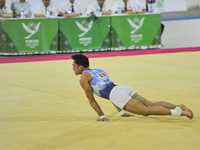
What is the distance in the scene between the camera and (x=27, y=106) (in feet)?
17.6

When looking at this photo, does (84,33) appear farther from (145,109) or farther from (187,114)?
(187,114)

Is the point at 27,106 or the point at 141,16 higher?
the point at 141,16

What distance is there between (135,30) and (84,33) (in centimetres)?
172

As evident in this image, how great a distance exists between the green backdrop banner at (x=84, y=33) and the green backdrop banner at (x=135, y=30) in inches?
11.3

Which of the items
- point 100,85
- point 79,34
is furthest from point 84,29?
point 100,85

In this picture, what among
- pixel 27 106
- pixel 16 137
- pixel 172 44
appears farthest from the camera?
pixel 172 44

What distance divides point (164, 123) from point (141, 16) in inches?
317

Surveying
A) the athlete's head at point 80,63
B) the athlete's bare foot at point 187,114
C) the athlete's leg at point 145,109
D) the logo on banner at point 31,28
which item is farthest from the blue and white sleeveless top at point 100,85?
the logo on banner at point 31,28

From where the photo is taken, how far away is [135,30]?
11984mm

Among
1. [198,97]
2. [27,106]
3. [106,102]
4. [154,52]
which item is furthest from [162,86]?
[154,52]

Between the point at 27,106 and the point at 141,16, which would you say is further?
the point at 141,16

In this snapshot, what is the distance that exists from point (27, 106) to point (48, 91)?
3.33 feet

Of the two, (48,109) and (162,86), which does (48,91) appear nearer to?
(48,109)

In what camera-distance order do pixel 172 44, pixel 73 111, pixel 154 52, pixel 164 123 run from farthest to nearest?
pixel 172 44, pixel 154 52, pixel 73 111, pixel 164 123
